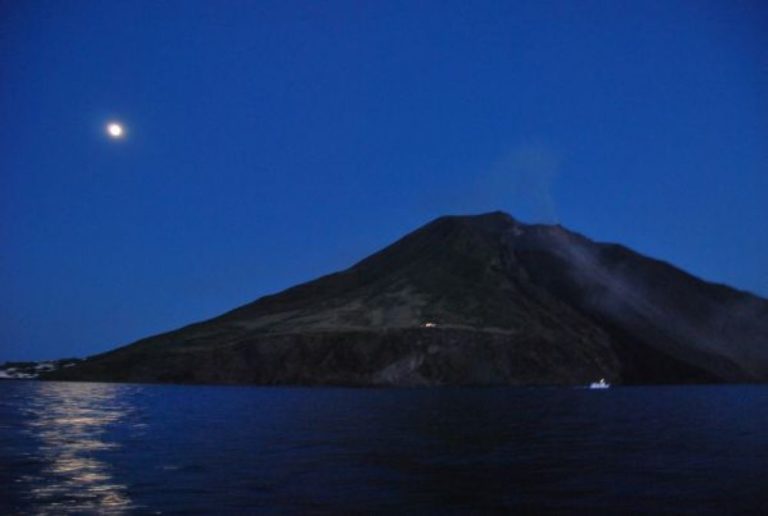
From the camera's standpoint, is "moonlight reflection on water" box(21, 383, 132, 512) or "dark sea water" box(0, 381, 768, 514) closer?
"moonlight reflection on water" box(21, 383, 132, 512)

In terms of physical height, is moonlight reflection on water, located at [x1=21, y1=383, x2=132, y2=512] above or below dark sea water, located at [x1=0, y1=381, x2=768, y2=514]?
above

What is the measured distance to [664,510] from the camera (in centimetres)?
2483

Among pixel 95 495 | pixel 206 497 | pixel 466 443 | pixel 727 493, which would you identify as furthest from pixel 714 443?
pixel 95 495

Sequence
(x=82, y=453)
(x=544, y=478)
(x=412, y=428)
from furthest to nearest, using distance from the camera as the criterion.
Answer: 1. (x=412, y=428)
2. (x=82, y=453)
3. (x=544, y=478)

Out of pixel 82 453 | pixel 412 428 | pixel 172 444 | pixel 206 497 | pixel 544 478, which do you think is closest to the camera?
pixel 206 497

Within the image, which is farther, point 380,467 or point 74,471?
point 380,467

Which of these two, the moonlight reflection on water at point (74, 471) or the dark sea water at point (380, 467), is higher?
the moonlight reflection on water at point (74, 471)

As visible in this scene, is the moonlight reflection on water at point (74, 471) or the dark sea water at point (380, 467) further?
the dark sea water at point (380, 467)

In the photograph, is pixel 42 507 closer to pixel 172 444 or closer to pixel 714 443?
pixel 172 444

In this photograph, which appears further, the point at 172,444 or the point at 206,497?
the point at 172,444

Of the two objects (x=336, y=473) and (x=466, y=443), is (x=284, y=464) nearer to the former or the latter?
(x=336, y=473)

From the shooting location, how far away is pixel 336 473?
32219 mm

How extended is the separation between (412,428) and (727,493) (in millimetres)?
32407

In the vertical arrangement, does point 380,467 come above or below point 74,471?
below
